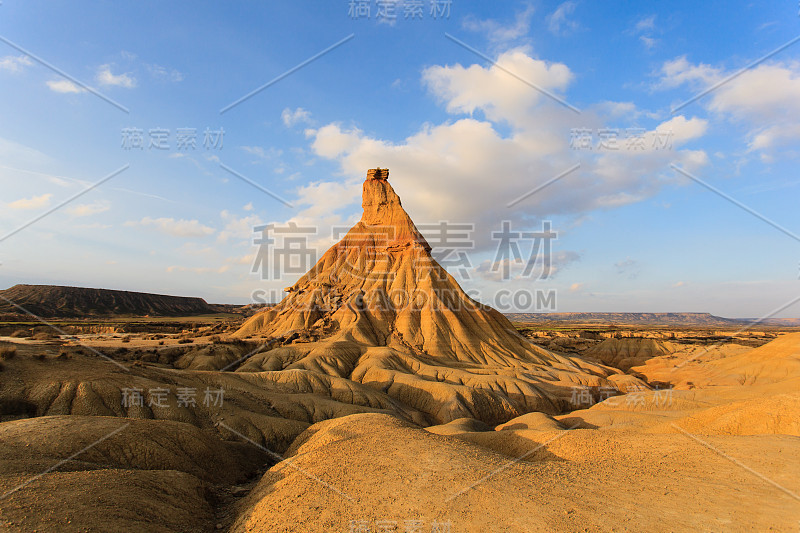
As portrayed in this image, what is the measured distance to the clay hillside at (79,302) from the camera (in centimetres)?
9744

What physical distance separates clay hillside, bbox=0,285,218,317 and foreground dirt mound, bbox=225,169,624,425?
77.8 meters

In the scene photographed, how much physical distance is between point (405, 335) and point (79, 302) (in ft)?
359

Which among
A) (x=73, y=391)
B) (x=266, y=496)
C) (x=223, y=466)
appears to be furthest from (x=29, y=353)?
(x=266, y=496)

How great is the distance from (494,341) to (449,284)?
12.2m

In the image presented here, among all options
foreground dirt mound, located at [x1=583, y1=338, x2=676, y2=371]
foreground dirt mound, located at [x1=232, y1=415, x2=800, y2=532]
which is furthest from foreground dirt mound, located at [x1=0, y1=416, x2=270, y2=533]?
foreground dirt mound, located at [x1=583, y1=338, x2=676, y2=371]

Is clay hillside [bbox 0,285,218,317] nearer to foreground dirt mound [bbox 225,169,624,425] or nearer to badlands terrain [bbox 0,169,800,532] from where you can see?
foreground dirt mound [bbox 225,169,624,425]

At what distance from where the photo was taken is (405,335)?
5581cm

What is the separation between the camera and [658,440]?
15672 mm

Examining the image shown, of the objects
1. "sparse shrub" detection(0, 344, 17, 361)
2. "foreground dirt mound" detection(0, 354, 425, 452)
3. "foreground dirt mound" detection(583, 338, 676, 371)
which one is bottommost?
"foreground dirt mound" detection(583, 338, 676, 371)

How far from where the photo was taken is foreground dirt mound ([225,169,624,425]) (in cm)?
3978

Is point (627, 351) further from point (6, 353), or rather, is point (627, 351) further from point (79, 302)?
point (79, 302)

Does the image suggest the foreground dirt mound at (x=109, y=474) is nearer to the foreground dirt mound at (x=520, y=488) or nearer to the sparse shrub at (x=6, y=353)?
the foreground dirt mound at (x=520, y=488)

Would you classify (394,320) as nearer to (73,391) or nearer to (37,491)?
(73,391)

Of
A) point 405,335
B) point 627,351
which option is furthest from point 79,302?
point 627,351
